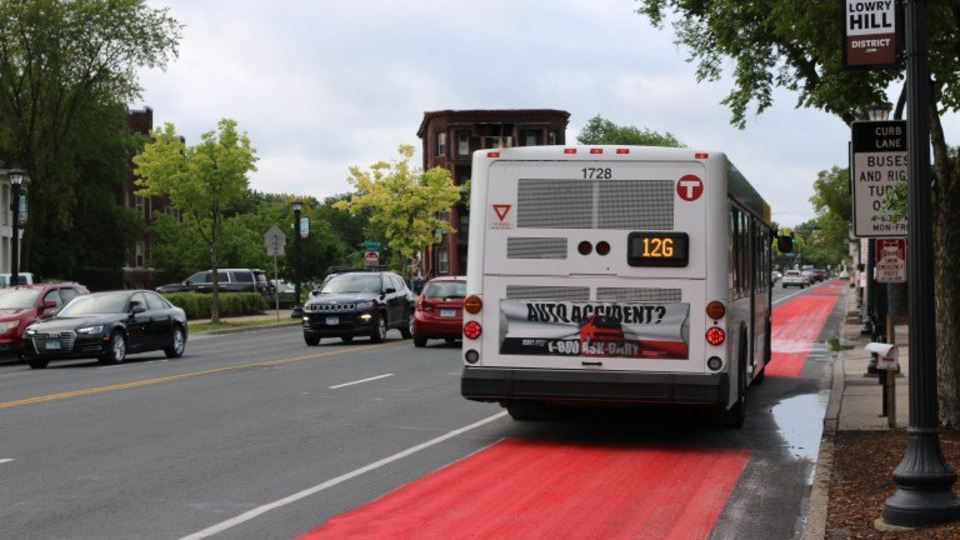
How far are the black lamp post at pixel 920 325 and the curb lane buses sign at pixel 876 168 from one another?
393cm

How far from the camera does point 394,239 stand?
71.8 meters

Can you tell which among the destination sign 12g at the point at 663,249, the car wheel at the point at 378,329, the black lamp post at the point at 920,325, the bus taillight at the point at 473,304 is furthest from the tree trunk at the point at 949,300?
the car wheel at the point at 378,329

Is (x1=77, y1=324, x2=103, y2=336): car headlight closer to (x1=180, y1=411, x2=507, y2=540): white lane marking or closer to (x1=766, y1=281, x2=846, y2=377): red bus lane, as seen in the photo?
(x1=180, y1=411, x2=507, y2=540): white lane marking

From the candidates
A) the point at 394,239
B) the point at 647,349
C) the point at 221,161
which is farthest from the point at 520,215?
the point at 394,239

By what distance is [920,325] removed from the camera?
8.05m

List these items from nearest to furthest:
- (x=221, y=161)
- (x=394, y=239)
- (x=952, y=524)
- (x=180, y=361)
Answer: (x=952, y=524)
(x=180, y=361)
(x=221, y=161)
(x=394, y=239)

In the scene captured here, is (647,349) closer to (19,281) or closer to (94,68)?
(19,281)

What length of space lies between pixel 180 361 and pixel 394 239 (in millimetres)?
46393

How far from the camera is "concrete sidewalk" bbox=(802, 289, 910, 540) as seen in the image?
893 cm

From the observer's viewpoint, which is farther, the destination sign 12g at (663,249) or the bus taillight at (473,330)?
the bus taillight at (473,330)

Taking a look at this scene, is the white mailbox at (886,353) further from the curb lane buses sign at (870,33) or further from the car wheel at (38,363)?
the car wheel at (38,363)

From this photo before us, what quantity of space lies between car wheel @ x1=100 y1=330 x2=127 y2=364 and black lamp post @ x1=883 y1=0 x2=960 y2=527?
1945cm

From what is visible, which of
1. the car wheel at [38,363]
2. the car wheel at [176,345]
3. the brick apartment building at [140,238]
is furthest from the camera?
the brick apartment building at [140,238]

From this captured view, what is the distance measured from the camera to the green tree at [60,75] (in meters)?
57.9
